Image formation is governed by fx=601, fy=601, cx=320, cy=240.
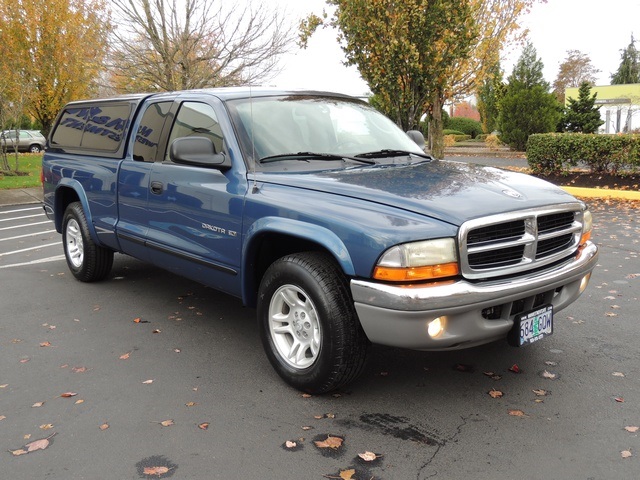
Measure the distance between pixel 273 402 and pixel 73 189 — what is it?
3.90 metres

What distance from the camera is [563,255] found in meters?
3.79

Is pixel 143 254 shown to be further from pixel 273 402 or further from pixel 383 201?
pixel 383 201

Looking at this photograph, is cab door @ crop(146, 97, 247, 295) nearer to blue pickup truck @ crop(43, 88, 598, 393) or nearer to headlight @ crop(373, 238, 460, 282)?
blue pickup truck @ crop(43, 88, 598, 393)

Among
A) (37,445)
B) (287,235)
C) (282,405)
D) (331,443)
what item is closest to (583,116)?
(287,235)

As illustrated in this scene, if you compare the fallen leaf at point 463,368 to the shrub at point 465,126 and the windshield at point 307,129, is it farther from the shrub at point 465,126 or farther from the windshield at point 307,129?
the shrub at point 465,126

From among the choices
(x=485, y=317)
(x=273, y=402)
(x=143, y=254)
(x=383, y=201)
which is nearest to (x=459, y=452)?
(x=485, y=317)

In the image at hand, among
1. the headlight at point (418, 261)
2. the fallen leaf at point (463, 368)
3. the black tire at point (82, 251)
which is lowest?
the fallen leaf at point (463, 368)

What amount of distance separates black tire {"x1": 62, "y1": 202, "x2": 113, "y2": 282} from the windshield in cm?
261

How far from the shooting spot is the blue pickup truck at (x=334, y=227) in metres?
3.20

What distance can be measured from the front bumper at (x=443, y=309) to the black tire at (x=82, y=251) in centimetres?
387

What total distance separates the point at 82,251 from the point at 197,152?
116 inches

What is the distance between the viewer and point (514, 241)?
11.2 feet

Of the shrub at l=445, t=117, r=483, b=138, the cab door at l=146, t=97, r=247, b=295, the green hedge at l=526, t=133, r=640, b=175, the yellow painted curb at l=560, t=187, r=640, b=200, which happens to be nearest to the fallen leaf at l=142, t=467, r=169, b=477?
the cab door at l=146, t=97, r=247, b=295

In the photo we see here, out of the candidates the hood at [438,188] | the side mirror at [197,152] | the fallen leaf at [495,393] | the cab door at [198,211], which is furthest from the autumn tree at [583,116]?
the side mirror at [197,152]
